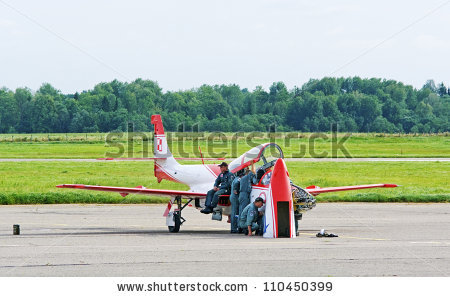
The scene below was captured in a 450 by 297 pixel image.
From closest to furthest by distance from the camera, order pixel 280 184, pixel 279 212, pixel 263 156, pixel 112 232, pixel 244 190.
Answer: pixel 279 212 → pixel 280 184 → pixel 244 190 → pixel 263 156 → pixel 112 232

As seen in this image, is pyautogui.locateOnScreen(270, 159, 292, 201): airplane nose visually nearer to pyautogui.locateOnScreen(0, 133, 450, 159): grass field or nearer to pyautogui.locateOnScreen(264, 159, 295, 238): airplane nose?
pyautogui.locateOnScreen(264, 159, 295, 238): airplane nose

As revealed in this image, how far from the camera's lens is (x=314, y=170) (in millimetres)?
45750

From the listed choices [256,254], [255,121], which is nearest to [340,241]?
[256,254]

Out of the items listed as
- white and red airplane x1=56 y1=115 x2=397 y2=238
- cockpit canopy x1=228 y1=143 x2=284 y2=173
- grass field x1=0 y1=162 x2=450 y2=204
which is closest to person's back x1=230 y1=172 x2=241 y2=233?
white and red airplane x1=56 y1=115 x2=397 y2=238

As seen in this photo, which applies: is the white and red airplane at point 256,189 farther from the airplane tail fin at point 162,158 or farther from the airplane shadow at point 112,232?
the airplane shadow at point 112,232

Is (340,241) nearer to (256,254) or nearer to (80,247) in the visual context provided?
(256,254)

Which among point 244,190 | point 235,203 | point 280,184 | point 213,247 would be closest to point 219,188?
point 235,203

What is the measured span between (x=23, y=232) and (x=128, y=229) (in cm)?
281

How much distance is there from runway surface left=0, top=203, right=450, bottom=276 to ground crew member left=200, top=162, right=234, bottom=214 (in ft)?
2.61

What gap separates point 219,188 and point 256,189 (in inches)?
52.0

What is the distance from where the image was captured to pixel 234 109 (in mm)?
111188

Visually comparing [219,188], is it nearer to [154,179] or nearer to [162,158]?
[162,158]

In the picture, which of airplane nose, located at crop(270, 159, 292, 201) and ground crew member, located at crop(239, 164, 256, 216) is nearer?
airplane nose, located at crop(270, 159, 292, 201)

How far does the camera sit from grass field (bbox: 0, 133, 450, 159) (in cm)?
6638
